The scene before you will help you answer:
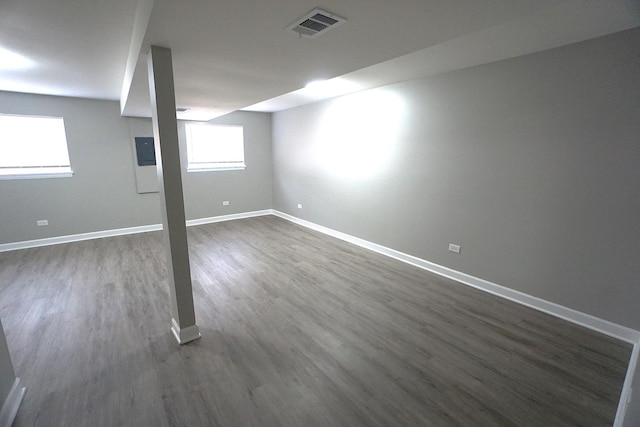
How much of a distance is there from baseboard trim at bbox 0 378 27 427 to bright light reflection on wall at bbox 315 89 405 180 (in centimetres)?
438

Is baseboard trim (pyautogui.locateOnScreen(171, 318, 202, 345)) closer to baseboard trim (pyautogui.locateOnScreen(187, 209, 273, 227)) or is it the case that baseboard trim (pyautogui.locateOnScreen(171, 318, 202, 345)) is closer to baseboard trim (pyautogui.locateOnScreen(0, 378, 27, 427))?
baseboard trim (pyautogui.locateOnScreen(0, 378, 27, 427))

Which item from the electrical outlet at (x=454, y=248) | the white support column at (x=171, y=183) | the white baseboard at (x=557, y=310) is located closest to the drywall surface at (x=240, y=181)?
the white baseboard at (x=557, y=310)

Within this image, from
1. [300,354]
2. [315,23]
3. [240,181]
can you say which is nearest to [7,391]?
[300,354]

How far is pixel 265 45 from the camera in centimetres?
204

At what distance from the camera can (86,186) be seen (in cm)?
518

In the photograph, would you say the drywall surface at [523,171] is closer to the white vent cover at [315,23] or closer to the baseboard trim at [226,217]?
the white vent cover at [315,23]

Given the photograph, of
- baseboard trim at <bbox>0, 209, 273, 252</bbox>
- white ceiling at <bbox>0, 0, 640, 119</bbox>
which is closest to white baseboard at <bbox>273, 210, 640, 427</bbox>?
white ceiling at <bbox>0, 0, 640, 119</bbox>

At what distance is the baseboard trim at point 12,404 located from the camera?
5.45 ft

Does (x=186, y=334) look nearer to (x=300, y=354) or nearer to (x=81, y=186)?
(x=300, y=354)

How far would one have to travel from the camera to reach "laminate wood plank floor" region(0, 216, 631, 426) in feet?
5.95

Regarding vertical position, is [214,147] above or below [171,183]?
above

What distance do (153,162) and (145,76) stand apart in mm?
3478

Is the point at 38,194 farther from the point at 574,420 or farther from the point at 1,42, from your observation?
the point at 574,420

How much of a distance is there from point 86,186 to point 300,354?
17.5ft
